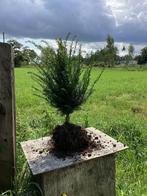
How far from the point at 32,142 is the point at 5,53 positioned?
2.80 ft

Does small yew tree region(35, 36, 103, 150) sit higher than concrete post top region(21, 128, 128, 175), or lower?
higher

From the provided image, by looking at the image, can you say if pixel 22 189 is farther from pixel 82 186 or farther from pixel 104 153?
pixel 104 153

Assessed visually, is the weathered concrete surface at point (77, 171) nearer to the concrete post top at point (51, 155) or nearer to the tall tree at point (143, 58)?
the concrete post top at point (51, 155)

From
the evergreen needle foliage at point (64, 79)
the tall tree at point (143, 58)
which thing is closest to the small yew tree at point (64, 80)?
the evergreen needle foliage at point (64, 79)

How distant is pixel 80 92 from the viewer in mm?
2941

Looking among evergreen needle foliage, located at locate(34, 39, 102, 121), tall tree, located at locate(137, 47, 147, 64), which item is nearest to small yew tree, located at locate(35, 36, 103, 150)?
evergreen needle foliage, located at locate(34, 39, 102, 121)

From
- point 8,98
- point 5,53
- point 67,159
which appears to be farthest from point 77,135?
point 5,53

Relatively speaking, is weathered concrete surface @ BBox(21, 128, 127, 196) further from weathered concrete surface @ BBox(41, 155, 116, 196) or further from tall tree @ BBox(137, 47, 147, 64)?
tall tree @ BBox(137, 47, 147, 64)

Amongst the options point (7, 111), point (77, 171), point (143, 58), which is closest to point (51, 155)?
point (77, 171)

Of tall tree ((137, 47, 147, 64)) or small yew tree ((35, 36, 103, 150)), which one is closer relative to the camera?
small yew tree ((35, 36, 103, 150))

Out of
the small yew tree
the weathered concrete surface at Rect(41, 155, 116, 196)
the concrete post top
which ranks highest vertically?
the small yew tree

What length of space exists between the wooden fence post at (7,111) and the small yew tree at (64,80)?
26cm

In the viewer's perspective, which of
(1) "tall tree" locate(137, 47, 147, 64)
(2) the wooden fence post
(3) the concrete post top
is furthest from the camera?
(1) "tall tree" locate(137, 47, 147, 64)

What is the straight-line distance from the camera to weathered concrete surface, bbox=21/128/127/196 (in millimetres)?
2768
